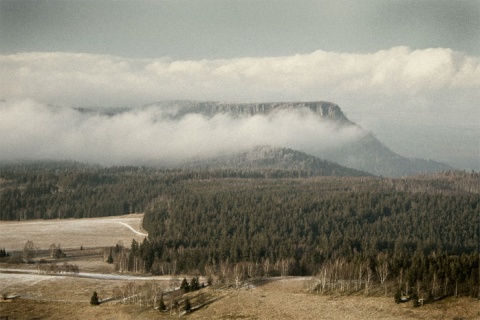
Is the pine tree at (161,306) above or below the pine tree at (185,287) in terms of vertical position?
below

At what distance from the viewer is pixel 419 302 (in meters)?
107

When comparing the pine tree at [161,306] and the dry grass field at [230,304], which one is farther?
the pine tree at [161,306]

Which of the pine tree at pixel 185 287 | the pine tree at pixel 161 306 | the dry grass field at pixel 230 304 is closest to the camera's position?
the dry grass field at pixel 230 304

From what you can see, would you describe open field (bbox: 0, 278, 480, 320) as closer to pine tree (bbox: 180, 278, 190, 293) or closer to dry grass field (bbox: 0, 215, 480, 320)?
dry grass field (bbox: 0, 215, 480, 320)

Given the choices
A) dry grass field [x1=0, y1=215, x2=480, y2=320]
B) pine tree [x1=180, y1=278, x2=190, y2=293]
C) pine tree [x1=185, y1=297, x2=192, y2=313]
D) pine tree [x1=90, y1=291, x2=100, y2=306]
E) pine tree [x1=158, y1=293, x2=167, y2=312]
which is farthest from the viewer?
pine tree [x1=180, y1=278, x2=190, y2=293]

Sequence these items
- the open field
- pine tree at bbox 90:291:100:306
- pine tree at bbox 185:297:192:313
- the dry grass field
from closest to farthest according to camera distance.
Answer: the open field → the dry grass field → pine tree at bbox 185:297:192:313 → pine tree at bbox 90:291:100:306

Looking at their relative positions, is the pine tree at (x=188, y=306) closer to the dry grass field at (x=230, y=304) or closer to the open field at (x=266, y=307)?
the dry grass field at (x=230, y=304)

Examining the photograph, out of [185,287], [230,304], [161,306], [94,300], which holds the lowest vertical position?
[94,300]

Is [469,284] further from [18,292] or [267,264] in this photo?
[18,292]

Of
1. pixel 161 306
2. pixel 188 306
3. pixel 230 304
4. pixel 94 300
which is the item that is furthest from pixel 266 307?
pixel 94 300

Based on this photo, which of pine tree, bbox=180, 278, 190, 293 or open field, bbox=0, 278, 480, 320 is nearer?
open field, bbox=0, 278, 480, 320

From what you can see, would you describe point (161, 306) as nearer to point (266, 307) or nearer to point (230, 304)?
point (230, 304)

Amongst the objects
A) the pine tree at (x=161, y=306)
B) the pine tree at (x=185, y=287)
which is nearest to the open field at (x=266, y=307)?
the pine tree at (x=161, y=306)

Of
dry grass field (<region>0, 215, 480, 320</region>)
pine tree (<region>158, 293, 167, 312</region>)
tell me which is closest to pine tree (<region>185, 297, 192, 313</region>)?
dry grass field (<region>0, 215, 480, 320</region>)
